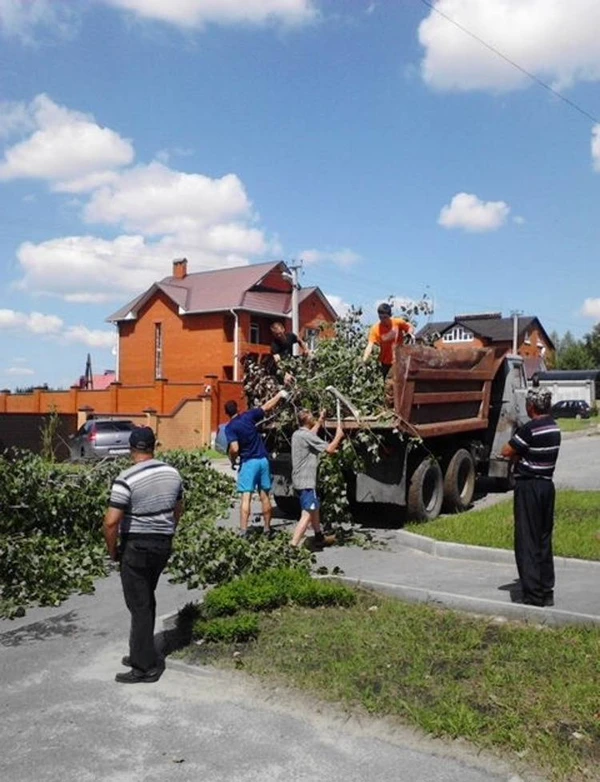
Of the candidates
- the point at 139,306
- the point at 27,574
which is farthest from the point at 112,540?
the point at 139,306

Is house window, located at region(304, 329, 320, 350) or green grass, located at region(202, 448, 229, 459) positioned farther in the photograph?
green grass, located at region(202, 448, 229, 459)

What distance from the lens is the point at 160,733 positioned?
182 inches

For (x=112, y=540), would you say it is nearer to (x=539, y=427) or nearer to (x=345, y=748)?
(x=345, y=748)

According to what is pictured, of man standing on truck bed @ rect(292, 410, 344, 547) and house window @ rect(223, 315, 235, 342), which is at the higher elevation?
house window @ rect(223, 315, 235, 342)

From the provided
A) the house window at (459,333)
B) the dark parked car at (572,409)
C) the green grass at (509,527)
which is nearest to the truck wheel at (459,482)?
the green grass at (509,527)

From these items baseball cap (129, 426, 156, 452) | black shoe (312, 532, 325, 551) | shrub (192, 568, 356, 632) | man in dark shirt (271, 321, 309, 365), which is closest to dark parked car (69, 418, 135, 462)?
man in dark shirt (271, 321, 309, 365)

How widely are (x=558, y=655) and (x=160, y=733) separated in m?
2.51

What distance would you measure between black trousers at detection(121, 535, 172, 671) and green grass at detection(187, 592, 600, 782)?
0.43m

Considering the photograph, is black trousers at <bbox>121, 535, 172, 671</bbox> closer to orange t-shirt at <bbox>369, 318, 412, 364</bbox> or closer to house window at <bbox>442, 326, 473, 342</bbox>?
orange t-shirt at <bbox>369, 318, 412, 364</bbox>

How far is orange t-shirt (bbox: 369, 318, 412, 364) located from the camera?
1146cm

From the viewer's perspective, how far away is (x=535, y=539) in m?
6.77

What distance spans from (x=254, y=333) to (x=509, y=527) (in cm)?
3535

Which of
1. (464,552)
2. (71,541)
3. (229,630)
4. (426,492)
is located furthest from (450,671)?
(426,492)

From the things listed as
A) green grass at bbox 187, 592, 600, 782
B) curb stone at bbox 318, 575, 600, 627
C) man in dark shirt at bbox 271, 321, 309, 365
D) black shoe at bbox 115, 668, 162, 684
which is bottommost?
black shoe at bbox 115, 668, 162, 684
